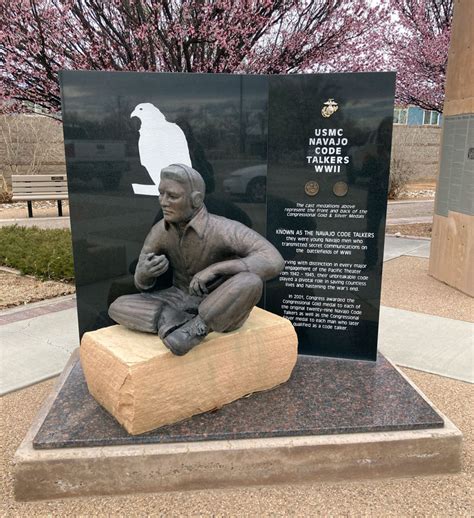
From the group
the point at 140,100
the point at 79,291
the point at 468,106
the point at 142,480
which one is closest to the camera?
the point at 142,480

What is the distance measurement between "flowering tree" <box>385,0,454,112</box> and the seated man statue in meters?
10.7

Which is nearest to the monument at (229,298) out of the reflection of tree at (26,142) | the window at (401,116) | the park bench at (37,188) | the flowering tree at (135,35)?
the flowering tree at (135,35)

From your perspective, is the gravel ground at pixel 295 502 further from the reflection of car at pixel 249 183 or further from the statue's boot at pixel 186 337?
the reflection of car at pixel 249 183

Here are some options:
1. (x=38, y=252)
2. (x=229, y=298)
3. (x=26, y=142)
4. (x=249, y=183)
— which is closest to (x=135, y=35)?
(x=38, y=252)

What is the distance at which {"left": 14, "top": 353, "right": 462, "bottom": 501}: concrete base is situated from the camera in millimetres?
2625

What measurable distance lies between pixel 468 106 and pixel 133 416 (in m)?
5.73

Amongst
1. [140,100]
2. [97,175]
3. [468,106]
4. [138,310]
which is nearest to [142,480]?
Result: [138,310]

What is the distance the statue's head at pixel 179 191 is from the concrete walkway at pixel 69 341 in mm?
1978

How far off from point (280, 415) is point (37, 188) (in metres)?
11.2

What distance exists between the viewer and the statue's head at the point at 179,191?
2865 mm

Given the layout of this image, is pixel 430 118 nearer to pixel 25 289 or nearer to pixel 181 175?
pixel 25 289

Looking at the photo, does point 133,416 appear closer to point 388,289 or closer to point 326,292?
point 326,292

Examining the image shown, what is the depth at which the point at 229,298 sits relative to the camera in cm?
282

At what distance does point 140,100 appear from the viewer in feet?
12.5
